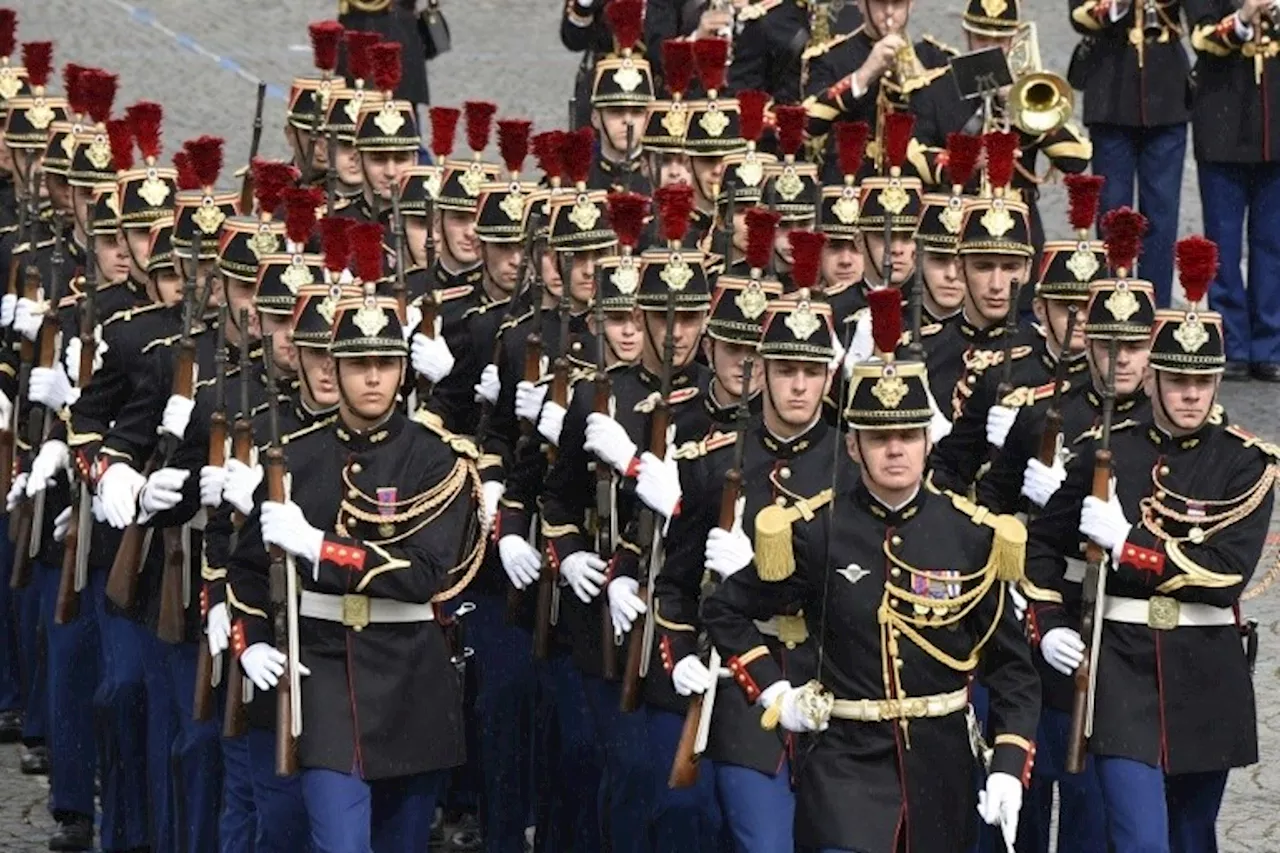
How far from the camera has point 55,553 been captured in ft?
50.8

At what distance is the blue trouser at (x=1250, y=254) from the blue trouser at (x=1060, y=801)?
6.72 m

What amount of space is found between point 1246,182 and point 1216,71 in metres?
0.63

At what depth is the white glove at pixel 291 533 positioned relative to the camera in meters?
12.0

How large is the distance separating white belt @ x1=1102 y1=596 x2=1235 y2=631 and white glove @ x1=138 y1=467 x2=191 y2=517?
127 inches

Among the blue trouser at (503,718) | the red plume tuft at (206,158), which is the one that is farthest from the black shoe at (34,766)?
the red plume tuft at (206,158)

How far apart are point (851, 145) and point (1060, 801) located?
3.58 m

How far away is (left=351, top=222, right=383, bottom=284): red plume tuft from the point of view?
42.1ft

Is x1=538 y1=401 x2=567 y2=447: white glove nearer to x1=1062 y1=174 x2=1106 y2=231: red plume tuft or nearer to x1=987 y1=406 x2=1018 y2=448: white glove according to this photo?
x1=987 y1=406 x2=1018 y2=448: white glove

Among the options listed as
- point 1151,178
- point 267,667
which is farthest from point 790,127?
point 267,667

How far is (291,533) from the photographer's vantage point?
12039 mm

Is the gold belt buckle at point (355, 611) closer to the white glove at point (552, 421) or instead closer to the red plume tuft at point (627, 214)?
the white glove at point (552, 421)

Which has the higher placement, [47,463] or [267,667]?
[47,463]

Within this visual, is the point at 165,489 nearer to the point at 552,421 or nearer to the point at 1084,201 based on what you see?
the point at 552,421

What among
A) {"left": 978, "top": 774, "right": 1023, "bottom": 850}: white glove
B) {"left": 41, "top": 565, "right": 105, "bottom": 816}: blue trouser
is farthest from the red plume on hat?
{"left": 978, "top": 774, "right": 1023, "bottom": 850}: white glove
